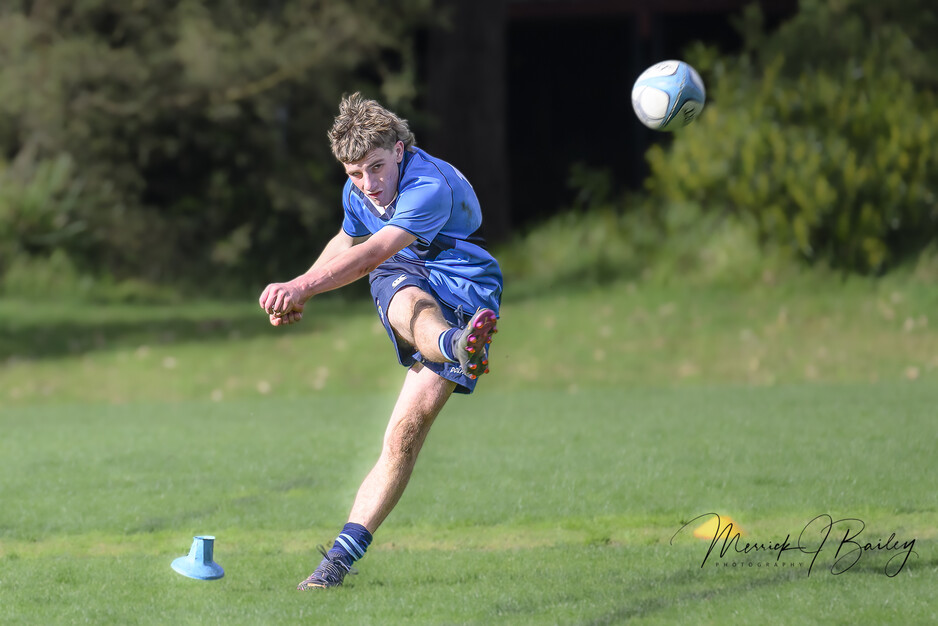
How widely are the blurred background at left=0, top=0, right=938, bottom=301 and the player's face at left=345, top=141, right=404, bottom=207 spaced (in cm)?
1059

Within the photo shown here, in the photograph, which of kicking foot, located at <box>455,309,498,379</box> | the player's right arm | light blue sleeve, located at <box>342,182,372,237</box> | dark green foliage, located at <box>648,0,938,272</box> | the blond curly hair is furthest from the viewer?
dark green foliage, located at <box>648,0,938,272</box>

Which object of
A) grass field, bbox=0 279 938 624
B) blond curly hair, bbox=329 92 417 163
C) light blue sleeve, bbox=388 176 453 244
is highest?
blond curly hair, bbox=329 92 417 163

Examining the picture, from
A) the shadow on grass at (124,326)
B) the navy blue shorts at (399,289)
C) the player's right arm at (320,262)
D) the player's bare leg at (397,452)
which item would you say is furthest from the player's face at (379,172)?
the shadow on grass at (124,326)

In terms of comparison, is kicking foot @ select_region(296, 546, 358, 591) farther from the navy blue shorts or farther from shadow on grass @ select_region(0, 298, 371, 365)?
shadow on grass @ select_region(0, 298, 371, 365)

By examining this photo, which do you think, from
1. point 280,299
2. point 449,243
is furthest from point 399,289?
point 280,299

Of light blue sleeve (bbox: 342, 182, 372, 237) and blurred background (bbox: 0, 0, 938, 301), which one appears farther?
blurred background (bbox: 0, 0, 938, 301)

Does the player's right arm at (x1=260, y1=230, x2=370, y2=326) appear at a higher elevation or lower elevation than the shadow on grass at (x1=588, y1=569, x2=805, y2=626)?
higher

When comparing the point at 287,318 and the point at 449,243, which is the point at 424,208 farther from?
the point at 287,318

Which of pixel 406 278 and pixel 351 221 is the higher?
pixel 351 221

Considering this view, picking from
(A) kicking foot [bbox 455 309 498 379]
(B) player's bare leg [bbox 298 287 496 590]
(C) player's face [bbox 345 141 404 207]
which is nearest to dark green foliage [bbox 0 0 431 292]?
(C) player's face [bbox 345 141 404 207]

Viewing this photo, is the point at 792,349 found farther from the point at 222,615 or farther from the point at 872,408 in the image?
the point at 222,615

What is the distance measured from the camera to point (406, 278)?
5.77m

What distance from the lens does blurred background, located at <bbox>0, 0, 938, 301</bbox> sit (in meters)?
15.7

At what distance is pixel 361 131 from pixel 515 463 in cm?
384
